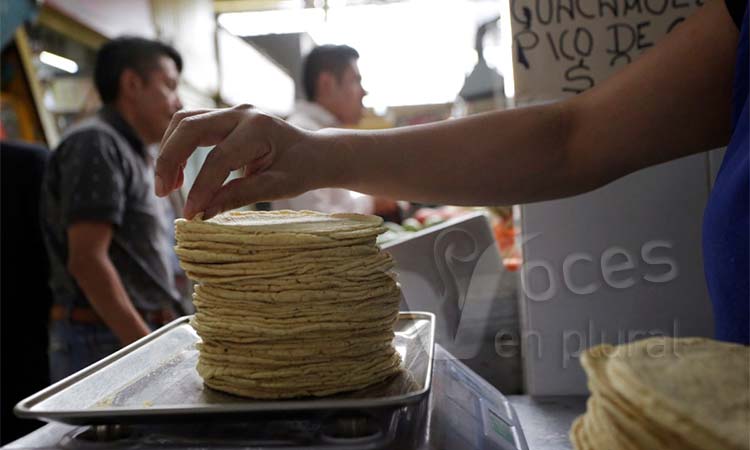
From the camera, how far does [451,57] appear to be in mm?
1500

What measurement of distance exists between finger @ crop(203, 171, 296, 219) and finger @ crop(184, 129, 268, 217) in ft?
0.04

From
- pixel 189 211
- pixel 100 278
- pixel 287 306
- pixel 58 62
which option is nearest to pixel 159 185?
pixel 189 211

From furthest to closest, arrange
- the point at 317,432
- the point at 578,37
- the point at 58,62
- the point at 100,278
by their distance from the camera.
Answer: the point at 58,62
the point at 100,278
the point at 578,37
the point at 317,432

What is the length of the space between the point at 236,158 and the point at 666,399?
518mm

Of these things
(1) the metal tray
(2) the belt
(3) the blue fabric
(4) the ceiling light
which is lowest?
(2) the belt

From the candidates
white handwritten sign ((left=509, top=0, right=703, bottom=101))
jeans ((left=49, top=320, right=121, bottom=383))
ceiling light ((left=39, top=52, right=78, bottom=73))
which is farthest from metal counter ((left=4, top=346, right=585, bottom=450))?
ceiling light ((left=39, top=52, right=78, bottom=73))

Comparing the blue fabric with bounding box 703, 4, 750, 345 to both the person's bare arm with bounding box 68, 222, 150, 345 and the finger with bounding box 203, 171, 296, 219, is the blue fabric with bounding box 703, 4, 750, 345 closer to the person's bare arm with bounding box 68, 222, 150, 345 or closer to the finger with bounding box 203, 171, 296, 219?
the finger with bounding box 203, 171, 296, 219

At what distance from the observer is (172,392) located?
695mm

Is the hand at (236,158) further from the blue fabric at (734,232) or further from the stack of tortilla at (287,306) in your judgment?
the blue fabric at (734,232)

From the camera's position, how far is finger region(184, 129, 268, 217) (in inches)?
28.9

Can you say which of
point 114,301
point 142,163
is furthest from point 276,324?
point 142,163

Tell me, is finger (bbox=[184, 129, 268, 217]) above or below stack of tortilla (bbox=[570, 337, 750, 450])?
above

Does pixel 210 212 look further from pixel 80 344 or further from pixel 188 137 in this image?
pixel 80 344

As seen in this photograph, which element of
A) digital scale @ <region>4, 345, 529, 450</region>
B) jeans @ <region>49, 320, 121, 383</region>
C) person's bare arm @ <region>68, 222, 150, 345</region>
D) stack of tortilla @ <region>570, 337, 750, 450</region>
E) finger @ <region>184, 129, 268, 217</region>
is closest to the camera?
stack of tortilla @ <region>570, 337, 750, 450</region>
